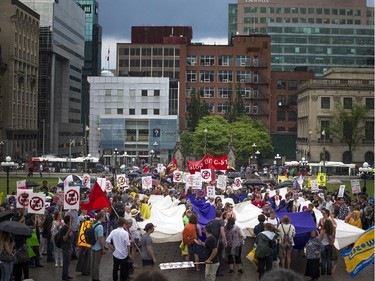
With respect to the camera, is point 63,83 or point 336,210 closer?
point 336,210

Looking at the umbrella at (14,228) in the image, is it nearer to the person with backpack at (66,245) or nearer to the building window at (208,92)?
the person with backpack at (66,245)

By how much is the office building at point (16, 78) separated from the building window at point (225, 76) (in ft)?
108

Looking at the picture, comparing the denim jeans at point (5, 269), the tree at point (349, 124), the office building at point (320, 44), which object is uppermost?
the office building at point (320, 44)

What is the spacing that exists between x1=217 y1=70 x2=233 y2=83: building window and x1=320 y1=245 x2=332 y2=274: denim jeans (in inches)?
4246

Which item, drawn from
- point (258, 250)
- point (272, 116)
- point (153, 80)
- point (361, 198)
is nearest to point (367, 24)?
point (272, 116)

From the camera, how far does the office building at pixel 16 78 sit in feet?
353

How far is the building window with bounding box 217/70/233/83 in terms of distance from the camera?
415 feet

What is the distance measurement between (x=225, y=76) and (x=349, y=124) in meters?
36.1

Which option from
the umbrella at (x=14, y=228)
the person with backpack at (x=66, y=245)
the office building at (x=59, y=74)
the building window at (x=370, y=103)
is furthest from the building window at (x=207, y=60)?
the umbrella at (x=14, y=228)

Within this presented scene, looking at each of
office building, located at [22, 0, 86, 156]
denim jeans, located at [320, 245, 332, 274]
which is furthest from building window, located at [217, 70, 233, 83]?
denim jeans, located at [320, 245, 332, 274]

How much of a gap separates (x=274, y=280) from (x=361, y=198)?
950 inches

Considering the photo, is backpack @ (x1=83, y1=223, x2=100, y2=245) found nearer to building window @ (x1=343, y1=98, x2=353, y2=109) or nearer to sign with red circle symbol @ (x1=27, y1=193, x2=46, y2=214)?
sign with red circle symbol @ (x1=27, y1=193, x2=46, y2=214)

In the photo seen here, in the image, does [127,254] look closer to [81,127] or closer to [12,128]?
[12,128]

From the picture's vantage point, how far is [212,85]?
126m
